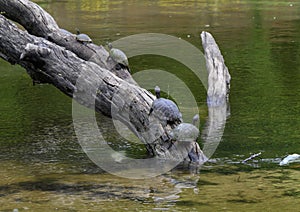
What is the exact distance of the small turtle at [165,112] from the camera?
632 centimetres

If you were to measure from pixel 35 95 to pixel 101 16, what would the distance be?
10.8 m

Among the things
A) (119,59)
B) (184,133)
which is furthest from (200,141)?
(119,59)

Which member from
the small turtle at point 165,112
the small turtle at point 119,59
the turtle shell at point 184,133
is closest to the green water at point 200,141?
the turtle shell at point 184,133

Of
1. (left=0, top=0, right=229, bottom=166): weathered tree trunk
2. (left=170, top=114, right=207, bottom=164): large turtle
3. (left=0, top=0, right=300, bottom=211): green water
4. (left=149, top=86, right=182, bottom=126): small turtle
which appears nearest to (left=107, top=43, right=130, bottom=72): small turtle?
(left=0, top=0, right=229, bottom=166): weathered tree trunk

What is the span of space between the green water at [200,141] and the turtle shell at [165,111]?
52 centimetres

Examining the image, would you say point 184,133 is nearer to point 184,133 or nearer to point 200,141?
point 184,133

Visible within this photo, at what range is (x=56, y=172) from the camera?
244 inches

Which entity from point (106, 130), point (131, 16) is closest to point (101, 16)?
point (131, 16)

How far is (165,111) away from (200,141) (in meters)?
0.91

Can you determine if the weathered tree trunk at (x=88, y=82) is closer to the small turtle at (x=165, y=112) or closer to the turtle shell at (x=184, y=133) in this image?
the small turtle at (x=165, y=112)

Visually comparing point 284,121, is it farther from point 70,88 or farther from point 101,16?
point 101,16

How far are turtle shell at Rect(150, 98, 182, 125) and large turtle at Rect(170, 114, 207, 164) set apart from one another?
18 centimetres

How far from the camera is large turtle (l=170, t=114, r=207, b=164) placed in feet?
20.2

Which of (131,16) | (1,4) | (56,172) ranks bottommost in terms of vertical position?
(56,172)
